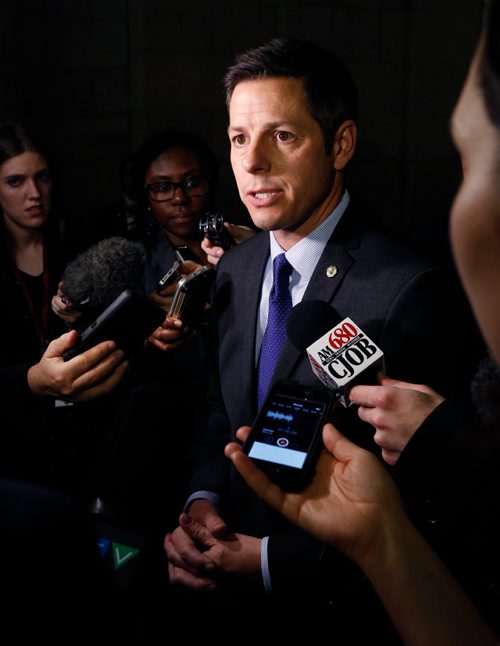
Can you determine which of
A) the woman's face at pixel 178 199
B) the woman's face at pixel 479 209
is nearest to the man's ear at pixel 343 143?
the woman's face at pixel 479 209

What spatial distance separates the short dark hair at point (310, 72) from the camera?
66.1 inches

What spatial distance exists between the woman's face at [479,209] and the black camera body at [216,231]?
1.79m

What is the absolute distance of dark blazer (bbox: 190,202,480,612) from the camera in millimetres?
1577

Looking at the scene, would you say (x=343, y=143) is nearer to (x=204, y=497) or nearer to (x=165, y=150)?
(x=204, y=497)

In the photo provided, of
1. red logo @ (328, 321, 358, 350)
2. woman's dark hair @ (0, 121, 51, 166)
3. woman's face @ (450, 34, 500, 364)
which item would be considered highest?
woman's face @ (450, 34, 500, 364)

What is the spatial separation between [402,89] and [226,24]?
4.00 feet

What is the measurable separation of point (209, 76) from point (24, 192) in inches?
79.6

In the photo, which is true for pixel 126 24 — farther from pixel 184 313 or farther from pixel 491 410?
pixel 491 410

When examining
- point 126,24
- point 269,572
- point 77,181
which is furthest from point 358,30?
point 269,572

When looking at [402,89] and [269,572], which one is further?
[402,89]

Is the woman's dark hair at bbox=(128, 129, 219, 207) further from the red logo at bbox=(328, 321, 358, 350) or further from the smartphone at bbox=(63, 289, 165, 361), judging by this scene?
the red logo at bbox=(328, 321, 358, 350)

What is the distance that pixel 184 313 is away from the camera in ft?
6.56

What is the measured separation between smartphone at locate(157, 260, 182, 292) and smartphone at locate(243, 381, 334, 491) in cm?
89

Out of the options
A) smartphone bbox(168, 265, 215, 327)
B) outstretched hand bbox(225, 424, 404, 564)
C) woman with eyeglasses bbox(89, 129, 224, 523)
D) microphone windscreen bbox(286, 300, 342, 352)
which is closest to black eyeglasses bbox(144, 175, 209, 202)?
woman with eyeglasses bbox(89, 129, 224, 523)
